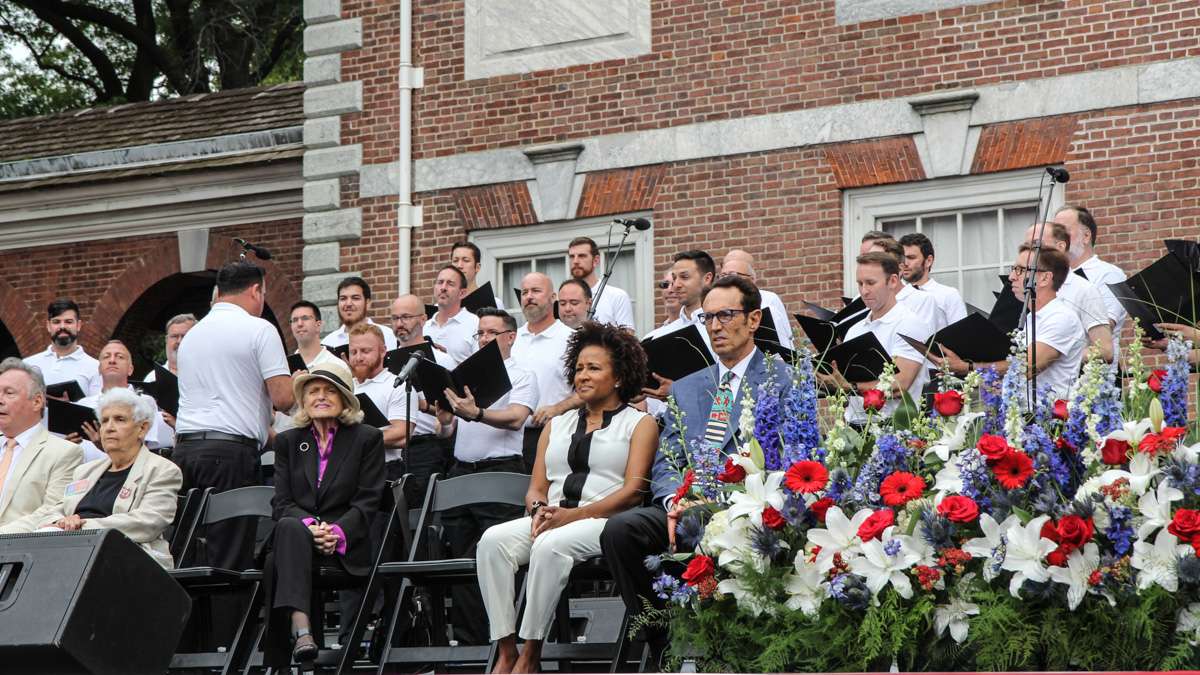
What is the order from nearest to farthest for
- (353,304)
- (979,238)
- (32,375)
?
(32,375), (353,304), (979,238)

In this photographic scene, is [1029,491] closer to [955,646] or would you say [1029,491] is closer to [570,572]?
[955,646]

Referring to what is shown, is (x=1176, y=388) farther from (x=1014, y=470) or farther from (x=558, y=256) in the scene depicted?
(x=558, y=256)

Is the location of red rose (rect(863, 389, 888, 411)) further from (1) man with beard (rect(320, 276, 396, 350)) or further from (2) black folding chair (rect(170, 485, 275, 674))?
(1) man with beard (rect(320, 276, 396, 350))

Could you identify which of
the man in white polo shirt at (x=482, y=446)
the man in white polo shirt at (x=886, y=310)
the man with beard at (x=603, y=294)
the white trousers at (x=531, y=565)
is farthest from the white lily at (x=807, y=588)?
the man with beard at (x=603, y=294)

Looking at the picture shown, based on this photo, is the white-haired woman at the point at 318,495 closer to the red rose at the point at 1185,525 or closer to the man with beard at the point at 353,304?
the man with beard at the point at 353,304

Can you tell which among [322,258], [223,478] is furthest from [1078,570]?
[322,258]

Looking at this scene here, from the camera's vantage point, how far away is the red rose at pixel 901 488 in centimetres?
564

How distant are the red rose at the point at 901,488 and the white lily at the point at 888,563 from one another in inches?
4.3

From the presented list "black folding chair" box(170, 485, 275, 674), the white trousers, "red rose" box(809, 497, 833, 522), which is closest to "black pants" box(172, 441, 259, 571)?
"black folding chair" box(170, 485, 275, 674)

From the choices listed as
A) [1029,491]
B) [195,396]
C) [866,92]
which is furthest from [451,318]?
[1029,491]

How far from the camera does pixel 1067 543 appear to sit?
5328 mm

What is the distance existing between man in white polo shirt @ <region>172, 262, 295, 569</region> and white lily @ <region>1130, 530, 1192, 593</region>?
17.0ft

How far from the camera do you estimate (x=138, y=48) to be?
91.5ft

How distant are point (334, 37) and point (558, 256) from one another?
9.78 feet
